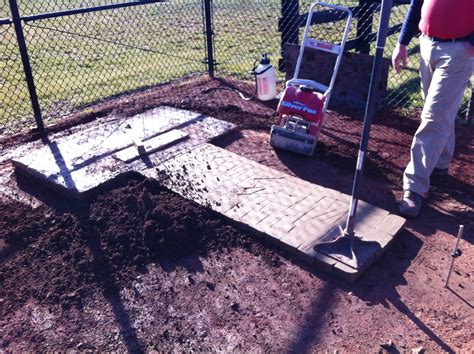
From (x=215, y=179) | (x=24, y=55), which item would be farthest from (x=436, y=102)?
(x=24, y=55)

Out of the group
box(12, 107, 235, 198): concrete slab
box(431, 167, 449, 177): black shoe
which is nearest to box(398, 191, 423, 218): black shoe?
box(431, 167, 449, 177): black shoe

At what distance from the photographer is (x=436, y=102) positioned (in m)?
3.72

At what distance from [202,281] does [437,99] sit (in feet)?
7.28

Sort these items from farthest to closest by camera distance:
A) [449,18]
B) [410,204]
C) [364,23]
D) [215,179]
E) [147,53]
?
[147,53], [364,23], [215,179], [410,204], [449,18]

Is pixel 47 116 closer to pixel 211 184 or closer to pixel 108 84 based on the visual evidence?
pixel 108 84

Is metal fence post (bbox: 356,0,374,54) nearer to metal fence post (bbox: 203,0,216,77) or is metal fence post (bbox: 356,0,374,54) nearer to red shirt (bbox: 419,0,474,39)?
metal fence post (bbox: 203,0,216,77)

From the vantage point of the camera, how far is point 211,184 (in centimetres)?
418

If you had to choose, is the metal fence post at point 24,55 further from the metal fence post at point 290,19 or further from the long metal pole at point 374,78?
the long metal pole at point 374,78

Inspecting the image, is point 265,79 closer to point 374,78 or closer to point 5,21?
point 5,21

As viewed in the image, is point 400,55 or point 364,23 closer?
point 400,55

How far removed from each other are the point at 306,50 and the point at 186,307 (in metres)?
4.10

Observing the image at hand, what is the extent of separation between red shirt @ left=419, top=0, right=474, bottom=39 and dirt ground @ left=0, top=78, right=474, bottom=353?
131 cm

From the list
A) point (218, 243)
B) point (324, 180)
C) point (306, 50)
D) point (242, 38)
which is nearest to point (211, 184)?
point (218, 243)

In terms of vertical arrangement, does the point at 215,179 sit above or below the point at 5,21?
below
